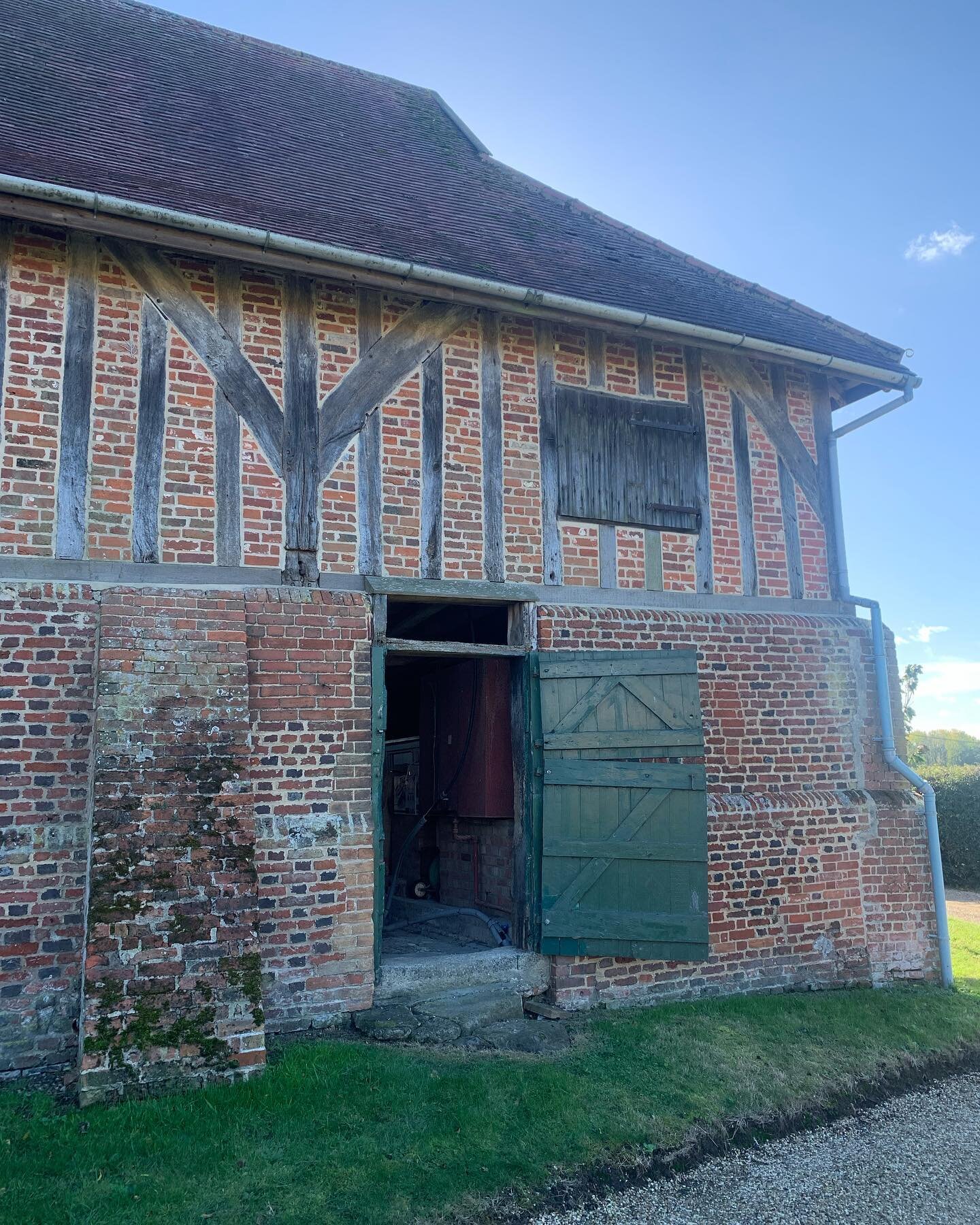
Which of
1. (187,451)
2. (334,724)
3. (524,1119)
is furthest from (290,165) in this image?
(524,1119)

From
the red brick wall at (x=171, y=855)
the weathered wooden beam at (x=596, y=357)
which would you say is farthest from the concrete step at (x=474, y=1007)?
the weathered wooden beam at (x=596, y=357)

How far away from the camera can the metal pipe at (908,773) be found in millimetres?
7566

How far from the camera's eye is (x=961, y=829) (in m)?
15.4

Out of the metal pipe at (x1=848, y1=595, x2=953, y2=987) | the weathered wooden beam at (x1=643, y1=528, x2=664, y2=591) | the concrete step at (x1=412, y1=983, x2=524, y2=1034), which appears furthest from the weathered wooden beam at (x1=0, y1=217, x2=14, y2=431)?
the metal pipe at (x1=848, y1=595, x2=953, y2=987)

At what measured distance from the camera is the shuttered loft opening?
7.05m

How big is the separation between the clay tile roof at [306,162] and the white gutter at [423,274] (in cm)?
11

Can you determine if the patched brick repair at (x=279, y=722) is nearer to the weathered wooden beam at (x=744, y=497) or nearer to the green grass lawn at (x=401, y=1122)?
the weathered wooden beam at (x=744, y=497)

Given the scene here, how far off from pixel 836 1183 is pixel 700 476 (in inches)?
198

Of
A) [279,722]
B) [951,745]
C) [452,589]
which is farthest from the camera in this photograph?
[951,745]

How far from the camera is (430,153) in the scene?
8.66 metres

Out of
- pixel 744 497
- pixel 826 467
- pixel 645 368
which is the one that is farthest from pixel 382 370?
pixel 826 467

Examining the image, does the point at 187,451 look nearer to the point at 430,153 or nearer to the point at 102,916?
the point at 102,916

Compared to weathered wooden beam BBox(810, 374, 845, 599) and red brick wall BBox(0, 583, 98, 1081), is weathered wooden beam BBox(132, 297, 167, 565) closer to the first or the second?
red brick wall BBox(0, 583, 98, 1081)

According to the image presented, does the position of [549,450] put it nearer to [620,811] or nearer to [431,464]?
[431,464]
